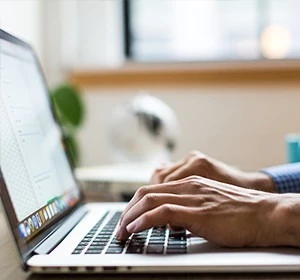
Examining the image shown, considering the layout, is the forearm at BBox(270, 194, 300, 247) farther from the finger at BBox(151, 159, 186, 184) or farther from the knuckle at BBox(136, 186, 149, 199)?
the finger at BBox(151, 159, 186, 184)

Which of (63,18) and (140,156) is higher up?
(63,18)

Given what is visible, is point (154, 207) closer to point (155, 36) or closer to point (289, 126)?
point (289, 126)

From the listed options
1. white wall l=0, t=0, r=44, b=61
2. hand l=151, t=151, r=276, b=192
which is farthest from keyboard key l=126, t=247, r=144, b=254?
white wall l=0, t=0, r=44, b=61

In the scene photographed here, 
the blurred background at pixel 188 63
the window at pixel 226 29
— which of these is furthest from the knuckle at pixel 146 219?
the window at pixel 226 29

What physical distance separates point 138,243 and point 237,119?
1326 mm

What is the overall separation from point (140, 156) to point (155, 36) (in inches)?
27.2

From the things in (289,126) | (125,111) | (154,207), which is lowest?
(289,126)

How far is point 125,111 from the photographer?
1.62m

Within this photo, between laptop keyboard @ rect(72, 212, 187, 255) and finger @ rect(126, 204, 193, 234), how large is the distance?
2 centimetres

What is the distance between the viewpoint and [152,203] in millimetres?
613

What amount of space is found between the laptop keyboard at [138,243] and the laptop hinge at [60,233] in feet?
0.10

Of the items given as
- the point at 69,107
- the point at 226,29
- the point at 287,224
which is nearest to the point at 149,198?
the point at 287,224

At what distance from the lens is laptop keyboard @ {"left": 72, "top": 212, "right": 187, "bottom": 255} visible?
23.0 inches

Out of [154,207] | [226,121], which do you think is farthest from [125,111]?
[154,207]
